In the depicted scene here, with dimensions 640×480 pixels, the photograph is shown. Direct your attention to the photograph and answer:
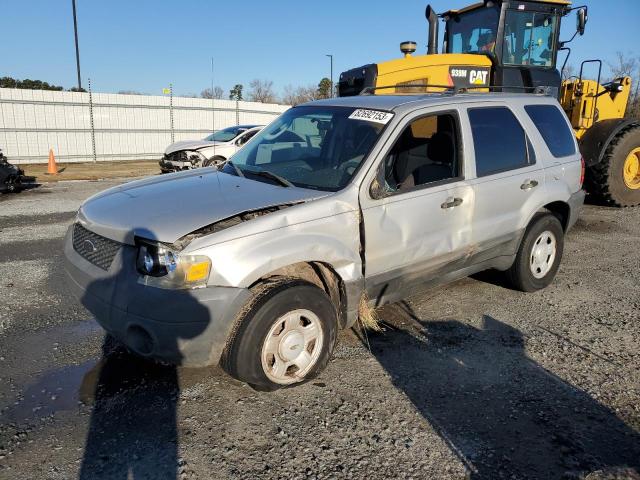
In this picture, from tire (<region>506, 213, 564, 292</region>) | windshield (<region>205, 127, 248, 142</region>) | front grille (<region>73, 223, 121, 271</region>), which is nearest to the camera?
front grille (<region>73, 223, 121, 271</region>)

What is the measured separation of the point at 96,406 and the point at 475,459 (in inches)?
88.7

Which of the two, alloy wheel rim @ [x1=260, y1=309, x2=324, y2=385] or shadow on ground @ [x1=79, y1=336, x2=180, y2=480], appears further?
alloy wheel rim @ [x1=260, y1=309, x2=324, y2=385]

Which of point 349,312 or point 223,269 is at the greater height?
point 223,269

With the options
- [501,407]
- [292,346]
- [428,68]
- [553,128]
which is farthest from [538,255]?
[428,68]

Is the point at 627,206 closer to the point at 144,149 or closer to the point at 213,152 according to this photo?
the point at 213,152

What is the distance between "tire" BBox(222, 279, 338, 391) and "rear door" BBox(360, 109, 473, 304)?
0.52 m

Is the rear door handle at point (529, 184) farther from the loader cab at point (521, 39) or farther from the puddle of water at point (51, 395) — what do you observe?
the loader cab at point (521, 39)

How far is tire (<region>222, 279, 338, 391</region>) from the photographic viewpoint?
296 cm

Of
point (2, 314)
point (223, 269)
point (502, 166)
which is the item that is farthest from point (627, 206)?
point (2, 314)

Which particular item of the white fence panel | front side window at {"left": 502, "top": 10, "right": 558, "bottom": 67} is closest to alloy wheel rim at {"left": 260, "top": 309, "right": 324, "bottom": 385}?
front side window at {"left": 502, "top": 10, "right": 558, "bottom": 67}

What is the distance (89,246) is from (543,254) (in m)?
4.15

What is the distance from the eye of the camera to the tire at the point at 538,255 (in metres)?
4.83

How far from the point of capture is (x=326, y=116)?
4.27m

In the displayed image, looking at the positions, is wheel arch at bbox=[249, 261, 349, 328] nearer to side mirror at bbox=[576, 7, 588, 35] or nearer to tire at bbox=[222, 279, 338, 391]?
tire at bbox=[222, 279, 338, 391]
